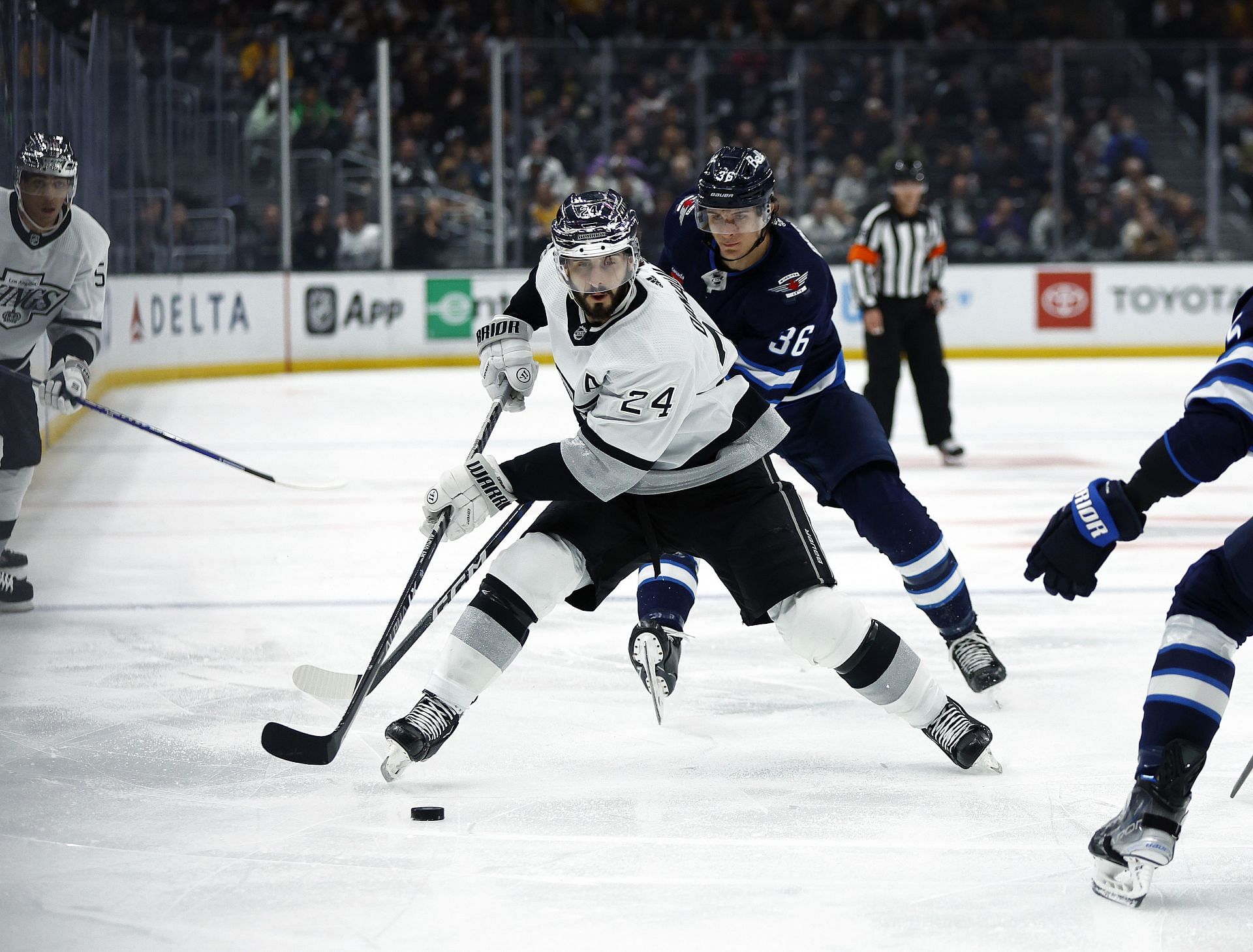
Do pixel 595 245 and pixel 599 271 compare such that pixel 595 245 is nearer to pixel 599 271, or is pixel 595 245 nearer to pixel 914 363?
pixel 599 271

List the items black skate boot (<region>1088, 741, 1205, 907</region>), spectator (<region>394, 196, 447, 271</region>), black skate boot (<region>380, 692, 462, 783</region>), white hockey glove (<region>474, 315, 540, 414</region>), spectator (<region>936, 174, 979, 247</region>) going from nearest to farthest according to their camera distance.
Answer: black skate boot (<region>1088, 741, 1205, 907</region>) → black skate boot (<region>380, 692, 462, 783</region>) → white hockey glove (<region>474, 315, 540, 414</region>) → spectator (<region>394, 196, 447, 271</region>) → spectator (<region>936, 174, 979, 247</region>)

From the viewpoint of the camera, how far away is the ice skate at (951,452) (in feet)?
22.0

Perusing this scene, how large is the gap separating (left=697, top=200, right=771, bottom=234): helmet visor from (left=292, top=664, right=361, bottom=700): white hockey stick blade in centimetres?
108

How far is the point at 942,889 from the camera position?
2.15 metres

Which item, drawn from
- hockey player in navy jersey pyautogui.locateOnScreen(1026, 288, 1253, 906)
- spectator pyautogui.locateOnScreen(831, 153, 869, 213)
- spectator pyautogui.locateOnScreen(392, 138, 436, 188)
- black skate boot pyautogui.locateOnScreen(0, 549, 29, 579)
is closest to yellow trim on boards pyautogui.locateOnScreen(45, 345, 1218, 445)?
spectator pyautogui.locateOnScreen(831, 153, 869, 213)

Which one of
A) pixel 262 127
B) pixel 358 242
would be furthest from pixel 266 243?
Answer: pixel 262 127

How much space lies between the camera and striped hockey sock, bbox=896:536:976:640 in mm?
3260

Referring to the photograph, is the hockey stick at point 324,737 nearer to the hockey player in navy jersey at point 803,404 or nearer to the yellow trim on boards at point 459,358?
the hockey player in navy jersey at point 803,404

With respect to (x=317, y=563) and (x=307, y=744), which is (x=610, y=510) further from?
(x=317, y=563)

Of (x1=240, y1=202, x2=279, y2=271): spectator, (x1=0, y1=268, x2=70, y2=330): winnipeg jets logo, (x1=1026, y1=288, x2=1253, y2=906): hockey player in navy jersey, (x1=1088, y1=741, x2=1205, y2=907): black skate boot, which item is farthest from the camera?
(x1=240, y1=202, x2=279, y2=271): spectator

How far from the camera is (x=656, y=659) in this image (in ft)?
9.70

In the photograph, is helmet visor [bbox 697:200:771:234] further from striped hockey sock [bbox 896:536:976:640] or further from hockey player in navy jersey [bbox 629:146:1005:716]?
striped hockey sock [bbox 896:536:976:640]

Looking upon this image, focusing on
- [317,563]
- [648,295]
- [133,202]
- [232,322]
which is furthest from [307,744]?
[232,322]

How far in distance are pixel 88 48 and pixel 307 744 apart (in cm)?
619
